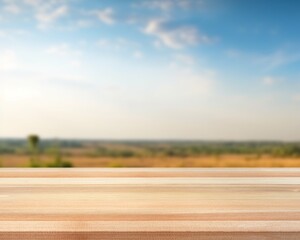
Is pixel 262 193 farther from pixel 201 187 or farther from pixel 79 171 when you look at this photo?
pixel 79 171

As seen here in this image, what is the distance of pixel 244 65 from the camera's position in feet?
48.1

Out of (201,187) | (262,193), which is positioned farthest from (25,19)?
(262,193)

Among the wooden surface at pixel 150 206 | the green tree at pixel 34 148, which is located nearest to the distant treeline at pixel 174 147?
the green tree at pixel 34 148

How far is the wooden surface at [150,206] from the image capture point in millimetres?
3064

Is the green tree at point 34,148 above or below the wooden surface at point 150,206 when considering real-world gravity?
above

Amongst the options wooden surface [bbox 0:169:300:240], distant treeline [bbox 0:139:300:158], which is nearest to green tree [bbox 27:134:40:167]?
distant treeline [bbox 0:139:300:158]

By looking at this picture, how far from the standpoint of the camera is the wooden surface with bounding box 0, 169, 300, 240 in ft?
10.1

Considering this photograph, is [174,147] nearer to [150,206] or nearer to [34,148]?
[34,148]

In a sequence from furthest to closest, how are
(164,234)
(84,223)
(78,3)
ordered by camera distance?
(78,3)
(84,223)
(164,234)

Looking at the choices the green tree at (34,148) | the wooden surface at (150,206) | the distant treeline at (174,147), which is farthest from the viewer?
the distant treeline at (174,147)

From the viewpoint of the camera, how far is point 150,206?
4086 mm

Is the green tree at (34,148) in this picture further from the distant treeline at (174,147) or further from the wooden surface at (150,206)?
the wooden surface at (150,206)

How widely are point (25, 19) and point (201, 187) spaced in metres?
8.18

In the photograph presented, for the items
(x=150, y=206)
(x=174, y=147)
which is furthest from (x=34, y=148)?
(x=174, y=147)
